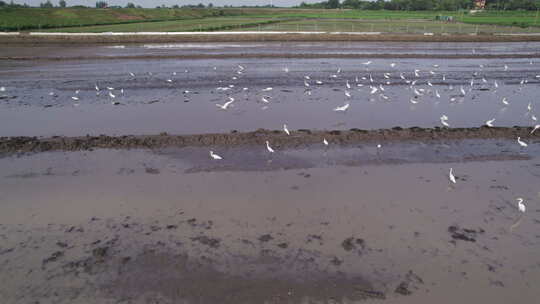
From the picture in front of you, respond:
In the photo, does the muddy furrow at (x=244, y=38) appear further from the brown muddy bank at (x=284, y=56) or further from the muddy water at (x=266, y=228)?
the muddy water at (x=266, y=228)

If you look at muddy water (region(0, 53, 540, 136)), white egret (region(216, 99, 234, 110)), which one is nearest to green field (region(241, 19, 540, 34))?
muddy water (region(0, 53, 540, 136))

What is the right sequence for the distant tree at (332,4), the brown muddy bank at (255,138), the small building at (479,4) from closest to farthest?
the brown muddy bank at (255,138)
the small building at (479,4)
the distant tree at (332,4)

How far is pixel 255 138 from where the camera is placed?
1053 cm

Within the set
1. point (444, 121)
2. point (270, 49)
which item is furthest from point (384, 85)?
point (270, 49)

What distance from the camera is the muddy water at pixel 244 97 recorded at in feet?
40.0

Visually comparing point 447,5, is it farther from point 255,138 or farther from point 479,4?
point 255,138

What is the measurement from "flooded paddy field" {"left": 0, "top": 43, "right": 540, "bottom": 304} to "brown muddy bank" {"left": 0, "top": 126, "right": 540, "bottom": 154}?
0.06 metres

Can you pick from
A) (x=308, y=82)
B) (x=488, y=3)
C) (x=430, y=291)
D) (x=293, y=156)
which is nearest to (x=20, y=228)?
(x=293, y=156)

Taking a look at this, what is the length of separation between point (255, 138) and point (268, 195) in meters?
3.01

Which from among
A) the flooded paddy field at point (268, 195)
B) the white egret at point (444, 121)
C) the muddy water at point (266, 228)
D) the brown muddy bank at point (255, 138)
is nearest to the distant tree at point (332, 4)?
the flooded paddy field at point (268, 195)

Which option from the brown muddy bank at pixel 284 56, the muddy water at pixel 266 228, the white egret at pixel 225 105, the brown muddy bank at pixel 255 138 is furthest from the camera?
the brown muddy bank at pixel 284 56

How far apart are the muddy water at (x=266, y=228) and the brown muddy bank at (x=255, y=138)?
598mm

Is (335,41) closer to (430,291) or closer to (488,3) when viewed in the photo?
(430,291)

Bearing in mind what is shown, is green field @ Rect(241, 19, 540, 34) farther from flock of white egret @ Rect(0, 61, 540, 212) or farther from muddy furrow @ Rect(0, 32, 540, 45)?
flock of white egret @ Rect(0, 61, 540, 212)
